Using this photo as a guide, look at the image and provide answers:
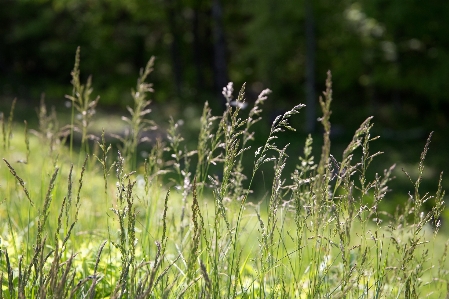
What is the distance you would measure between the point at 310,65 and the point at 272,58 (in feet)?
2.93

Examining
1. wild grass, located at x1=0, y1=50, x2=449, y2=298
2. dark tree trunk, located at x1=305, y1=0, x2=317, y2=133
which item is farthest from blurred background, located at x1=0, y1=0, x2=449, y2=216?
wild grass, located at x1=0, y1=50, x2=449, y2=298

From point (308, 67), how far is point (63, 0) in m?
6.51

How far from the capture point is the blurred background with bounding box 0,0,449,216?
12.5 m

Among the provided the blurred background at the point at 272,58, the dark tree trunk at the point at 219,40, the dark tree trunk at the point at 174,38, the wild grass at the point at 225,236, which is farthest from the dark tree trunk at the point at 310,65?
the wild grass at the point at 225,236

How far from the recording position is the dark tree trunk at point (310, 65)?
512 inches

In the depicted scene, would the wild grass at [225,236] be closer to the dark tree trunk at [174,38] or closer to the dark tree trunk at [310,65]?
the dark tree trunk at [310,65]

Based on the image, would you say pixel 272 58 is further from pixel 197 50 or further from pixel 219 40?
pixel 197 50

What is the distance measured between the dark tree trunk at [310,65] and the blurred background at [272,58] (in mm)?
24

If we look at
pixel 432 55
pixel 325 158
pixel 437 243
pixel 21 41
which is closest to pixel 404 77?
pixel 432 55

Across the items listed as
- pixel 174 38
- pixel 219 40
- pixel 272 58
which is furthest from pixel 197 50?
pixel 272 58

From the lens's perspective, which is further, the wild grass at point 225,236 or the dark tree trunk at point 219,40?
the dark tree trunk at point 219,40

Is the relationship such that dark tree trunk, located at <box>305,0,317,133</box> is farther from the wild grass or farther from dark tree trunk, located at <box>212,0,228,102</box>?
the wild grass

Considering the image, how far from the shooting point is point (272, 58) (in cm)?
1348

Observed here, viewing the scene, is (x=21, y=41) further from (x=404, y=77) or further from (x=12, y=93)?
(x=404, y=77)
